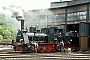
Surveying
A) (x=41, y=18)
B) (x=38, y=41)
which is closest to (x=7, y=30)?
(x=41, y=18)

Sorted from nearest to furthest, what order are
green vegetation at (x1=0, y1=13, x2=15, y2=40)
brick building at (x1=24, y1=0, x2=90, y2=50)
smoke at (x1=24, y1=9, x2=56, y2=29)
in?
1. brick building at (x1=24, y1=0, x2=90, y2=50)
2. smoke at (x1=24, y1=9, x2=56, y2=29)
3. green vegetation at (x1=0, y1=13, x2=15, y2=40)

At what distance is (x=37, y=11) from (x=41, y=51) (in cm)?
1572

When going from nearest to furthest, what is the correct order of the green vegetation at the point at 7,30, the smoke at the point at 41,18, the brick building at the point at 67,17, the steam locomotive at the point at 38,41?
the steam locomotive at the point at 38,41 < the brick building at the point at 67,17 < the smoke at the point at 41,18 < the green vegetation at the point at 7,30

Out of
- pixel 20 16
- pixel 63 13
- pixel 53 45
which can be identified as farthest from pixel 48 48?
pixel 63 13

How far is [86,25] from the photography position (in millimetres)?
20203

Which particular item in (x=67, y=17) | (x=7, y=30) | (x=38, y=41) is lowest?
(x=38, y=41)

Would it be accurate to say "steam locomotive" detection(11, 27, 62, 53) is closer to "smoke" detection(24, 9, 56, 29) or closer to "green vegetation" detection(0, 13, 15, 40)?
"smoke" detection(24, 9, 56, 29)

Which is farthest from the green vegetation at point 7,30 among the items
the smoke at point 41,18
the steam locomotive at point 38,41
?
the steam locomotive at point 38,41

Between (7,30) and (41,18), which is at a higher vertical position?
(41,18)

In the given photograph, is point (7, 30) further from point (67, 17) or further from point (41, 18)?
point (67, 17)

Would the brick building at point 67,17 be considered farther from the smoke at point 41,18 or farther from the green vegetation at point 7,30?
the green vegetation at point 7,30

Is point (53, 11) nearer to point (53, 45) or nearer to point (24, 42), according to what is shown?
point (53, 45)

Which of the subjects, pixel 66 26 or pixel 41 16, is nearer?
pixel 66 26

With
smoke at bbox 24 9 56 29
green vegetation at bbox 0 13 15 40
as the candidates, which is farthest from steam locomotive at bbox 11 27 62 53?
green vegetation at bbox 0 13 15 40
